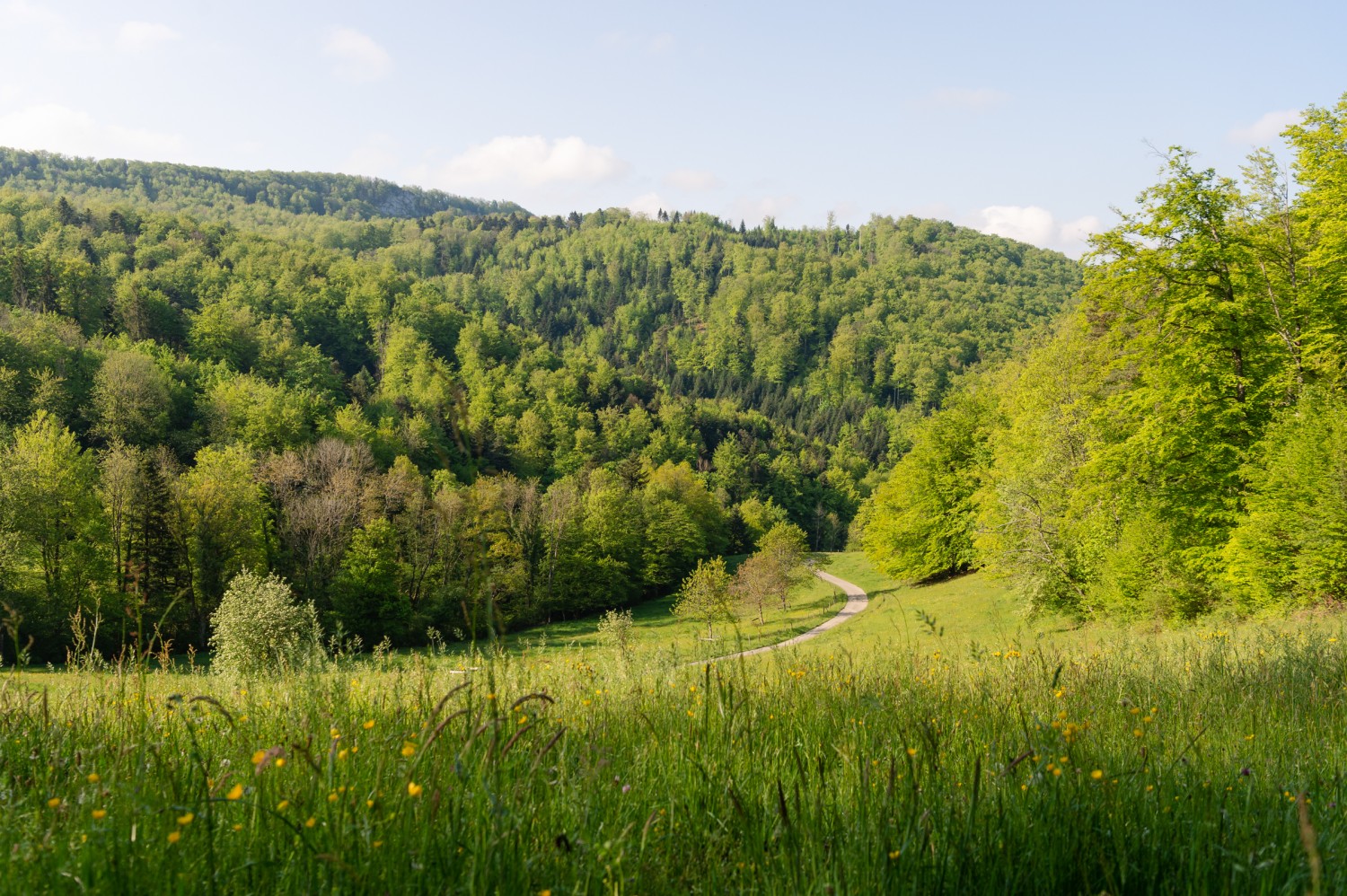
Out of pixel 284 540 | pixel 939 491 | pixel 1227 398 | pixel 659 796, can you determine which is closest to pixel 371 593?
pixel 284 540

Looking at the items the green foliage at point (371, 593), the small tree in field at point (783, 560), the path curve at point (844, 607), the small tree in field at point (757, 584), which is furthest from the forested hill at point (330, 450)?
the path curve at point (844, 607)

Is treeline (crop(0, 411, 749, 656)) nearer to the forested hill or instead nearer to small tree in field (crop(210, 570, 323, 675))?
the forested hill

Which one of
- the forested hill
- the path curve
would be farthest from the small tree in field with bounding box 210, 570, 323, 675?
the path curve

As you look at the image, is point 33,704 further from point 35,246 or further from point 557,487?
point 35,246

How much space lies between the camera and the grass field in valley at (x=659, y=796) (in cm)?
195

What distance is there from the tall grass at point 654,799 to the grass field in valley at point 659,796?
0.05 feet

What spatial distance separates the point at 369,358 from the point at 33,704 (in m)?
147

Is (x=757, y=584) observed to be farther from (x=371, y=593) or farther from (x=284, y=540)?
(x=284, y=540)

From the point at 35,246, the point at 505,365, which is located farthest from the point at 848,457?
the point at 35,246

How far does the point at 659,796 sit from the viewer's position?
2.80 metres

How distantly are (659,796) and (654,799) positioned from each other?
0.03 metres

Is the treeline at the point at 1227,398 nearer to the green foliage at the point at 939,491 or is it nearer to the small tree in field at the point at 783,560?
the green foliage at the point at 939,491

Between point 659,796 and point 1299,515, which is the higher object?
point 659,796

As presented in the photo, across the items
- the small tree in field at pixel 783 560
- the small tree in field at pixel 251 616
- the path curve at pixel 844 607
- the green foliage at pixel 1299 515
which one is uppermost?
the green foliage at pixel 1299 515
